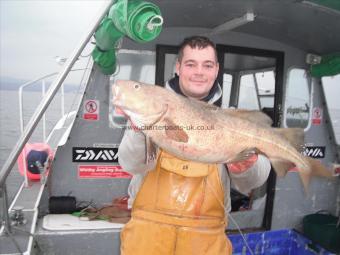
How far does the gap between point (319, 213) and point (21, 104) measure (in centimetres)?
519

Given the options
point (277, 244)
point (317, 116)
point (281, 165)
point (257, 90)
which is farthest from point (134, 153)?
point (317, 116)

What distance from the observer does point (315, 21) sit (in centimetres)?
439

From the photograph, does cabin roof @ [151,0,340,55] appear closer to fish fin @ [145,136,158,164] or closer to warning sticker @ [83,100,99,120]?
warning sticker @ [83,100,99,120]

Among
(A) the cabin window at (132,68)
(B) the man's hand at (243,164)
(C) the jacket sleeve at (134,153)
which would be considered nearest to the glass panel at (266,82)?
(A) the cabin window at (132,68)

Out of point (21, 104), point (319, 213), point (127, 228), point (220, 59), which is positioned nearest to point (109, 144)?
point (21, 104)

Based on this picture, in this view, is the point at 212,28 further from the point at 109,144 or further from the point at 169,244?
the point at 169,244

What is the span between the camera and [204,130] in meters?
2.25

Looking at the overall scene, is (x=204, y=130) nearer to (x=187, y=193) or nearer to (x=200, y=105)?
(x=200, y=105)

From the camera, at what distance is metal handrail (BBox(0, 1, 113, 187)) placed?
9.60ft

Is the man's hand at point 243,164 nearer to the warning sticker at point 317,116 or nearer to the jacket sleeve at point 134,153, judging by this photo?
the jacket sleeve at point 134,153

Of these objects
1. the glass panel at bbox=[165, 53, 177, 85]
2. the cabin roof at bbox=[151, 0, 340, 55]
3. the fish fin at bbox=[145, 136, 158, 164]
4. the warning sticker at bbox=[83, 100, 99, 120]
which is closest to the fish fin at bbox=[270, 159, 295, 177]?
the fish fin at bbox=[145, 136, 158, 164]

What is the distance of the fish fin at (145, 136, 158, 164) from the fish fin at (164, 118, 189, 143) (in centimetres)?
Answer: 14

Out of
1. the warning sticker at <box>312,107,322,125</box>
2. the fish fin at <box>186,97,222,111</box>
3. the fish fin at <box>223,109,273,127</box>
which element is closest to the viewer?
the fish fin at <box>186,97,222,111</box>

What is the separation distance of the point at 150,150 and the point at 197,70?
0.69 m
